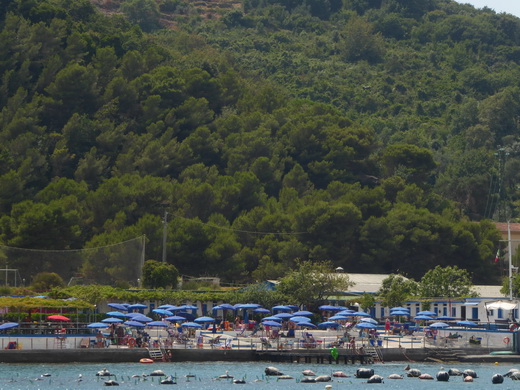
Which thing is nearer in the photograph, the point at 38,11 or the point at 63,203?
the point at 63,203

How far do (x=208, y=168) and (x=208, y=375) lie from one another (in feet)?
182

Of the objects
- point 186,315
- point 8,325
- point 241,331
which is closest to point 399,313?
point 241,331

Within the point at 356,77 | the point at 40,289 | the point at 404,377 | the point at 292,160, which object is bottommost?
the point at 404,377

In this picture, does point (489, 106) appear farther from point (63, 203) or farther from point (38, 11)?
point (63, 203)

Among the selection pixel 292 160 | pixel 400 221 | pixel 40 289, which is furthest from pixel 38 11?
pixel 40 289

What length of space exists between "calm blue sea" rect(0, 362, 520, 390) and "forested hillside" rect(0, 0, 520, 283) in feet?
74.9

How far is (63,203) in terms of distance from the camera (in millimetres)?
90188

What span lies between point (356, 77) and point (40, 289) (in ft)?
411

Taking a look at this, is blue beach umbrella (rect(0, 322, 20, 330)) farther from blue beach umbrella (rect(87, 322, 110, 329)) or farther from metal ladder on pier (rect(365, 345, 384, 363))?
metal ladder on pier (rect(365, 345, 384, 363))

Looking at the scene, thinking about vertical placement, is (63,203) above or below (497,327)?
above

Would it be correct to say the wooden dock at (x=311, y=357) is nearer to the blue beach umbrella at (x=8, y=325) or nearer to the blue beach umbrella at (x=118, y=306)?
the blue beach umbrella at (x=118, y=306)

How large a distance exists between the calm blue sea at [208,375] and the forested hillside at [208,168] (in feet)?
74.9

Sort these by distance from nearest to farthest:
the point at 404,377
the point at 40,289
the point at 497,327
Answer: the point at 404,377, the point at 497,327, the point at 40,289

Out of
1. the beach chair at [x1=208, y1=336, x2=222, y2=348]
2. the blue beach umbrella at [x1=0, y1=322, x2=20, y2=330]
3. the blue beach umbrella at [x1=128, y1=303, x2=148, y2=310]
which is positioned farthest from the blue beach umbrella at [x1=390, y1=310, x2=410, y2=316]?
the blue beach umbrella at [x1=0, y1=322, x2=20, y2=330]
